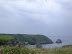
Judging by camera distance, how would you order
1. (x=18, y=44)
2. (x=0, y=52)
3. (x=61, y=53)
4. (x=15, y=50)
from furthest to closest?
1. (x=61, y=53)
2. (x=18, y=44)
3. (x=15, y=50)
4. (x=0, y=52)

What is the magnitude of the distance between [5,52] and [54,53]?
11.8 feet

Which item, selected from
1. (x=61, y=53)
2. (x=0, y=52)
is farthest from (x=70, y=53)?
(x=0, y=52)

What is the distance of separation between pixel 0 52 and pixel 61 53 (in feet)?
15.2

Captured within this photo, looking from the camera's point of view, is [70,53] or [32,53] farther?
[70,53]

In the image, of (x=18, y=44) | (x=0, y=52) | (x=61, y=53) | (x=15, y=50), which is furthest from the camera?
(x=61, y=53)

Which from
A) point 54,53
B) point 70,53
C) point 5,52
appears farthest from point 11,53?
point 70,53

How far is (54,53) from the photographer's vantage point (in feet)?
41.8

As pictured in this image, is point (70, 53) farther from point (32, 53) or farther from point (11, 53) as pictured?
point (11, 53)

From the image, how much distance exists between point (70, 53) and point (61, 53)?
24.4 inches

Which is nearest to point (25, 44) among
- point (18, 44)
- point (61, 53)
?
point (18, 44)

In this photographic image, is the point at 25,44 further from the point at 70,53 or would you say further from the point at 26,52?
the point at 70,53

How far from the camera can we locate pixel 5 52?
10.7 meters

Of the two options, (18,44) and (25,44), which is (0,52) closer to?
(18,44)

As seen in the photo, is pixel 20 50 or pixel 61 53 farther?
pixel 61 53
